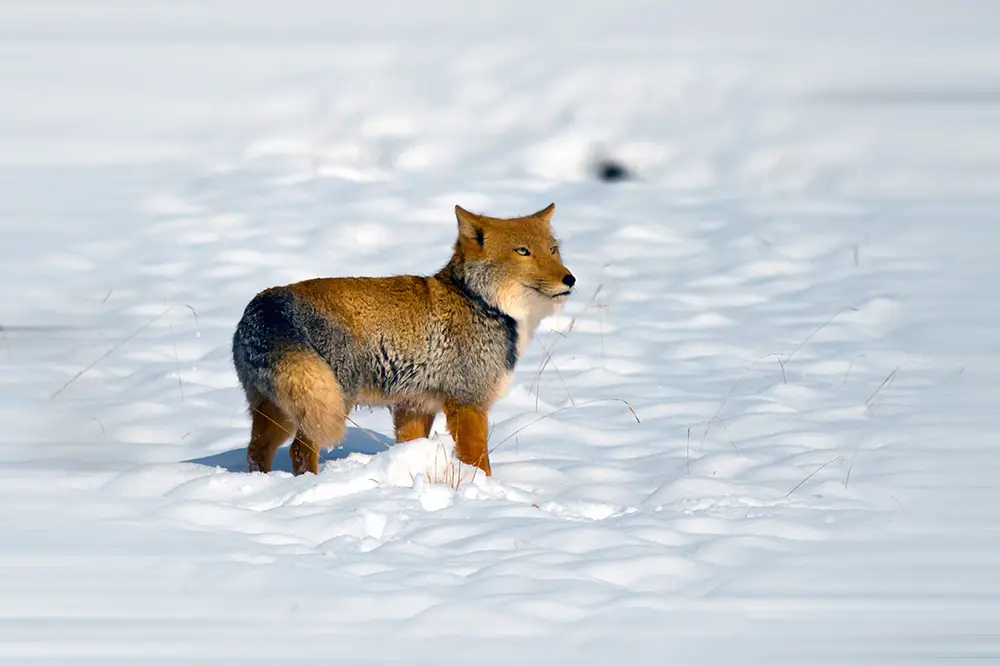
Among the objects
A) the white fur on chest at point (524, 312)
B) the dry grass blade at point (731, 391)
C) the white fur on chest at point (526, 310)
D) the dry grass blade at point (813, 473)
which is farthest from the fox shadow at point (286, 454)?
the dry grass blade at point (813, 473)

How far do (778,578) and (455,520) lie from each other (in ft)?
5.49

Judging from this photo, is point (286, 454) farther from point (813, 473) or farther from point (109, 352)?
point (813, 473)

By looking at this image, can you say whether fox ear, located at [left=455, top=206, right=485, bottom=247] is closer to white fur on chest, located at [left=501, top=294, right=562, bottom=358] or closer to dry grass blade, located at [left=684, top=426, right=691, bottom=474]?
white fur on chest, located at [left=501, top=294, right=562, bottom=358]

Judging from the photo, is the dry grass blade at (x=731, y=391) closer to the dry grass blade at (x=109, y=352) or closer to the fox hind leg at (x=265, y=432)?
the fox hind leg at (x=265, y=432)

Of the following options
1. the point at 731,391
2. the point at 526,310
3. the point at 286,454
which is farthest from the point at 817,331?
the point at 286,454

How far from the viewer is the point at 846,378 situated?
9867 mm

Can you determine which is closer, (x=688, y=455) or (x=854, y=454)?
(x=854, y=454)

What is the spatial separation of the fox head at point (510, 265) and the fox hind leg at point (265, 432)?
5.12 feet

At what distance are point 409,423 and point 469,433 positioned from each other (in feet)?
1.96

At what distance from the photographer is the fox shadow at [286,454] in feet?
25.8

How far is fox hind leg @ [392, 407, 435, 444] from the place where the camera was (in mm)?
7965

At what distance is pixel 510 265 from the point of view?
7.80 meters

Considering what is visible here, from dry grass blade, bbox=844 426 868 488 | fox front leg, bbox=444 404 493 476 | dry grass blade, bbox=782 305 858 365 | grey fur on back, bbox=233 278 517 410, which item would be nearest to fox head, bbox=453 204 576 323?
grey fur on back, bbox=233 278 517 410

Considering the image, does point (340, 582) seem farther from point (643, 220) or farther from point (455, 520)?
point (643, 220)
